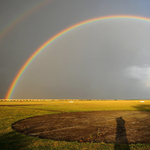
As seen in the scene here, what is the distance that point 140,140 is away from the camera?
32.0 feet

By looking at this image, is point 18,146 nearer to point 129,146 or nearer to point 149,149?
point 129,146

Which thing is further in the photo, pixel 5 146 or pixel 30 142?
pixel 30 142

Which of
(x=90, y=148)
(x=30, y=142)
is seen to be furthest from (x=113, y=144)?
(x=30, y=142)

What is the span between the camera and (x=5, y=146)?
318 inches

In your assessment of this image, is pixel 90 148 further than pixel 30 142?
No

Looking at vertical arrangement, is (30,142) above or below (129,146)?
above

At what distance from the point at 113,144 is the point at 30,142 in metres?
5.25

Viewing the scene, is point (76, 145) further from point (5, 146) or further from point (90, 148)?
point (5, 146)

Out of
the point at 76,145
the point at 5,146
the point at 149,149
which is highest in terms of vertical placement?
the point at 5,146

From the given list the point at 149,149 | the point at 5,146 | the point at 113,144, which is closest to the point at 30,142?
the point at 5,146

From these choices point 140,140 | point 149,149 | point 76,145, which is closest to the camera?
point 149,149

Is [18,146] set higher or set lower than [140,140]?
higher

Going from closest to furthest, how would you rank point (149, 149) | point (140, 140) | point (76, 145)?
point (149, 149), point (76, 145), point (140, 140)

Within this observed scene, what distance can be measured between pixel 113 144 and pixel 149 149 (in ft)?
6.47
